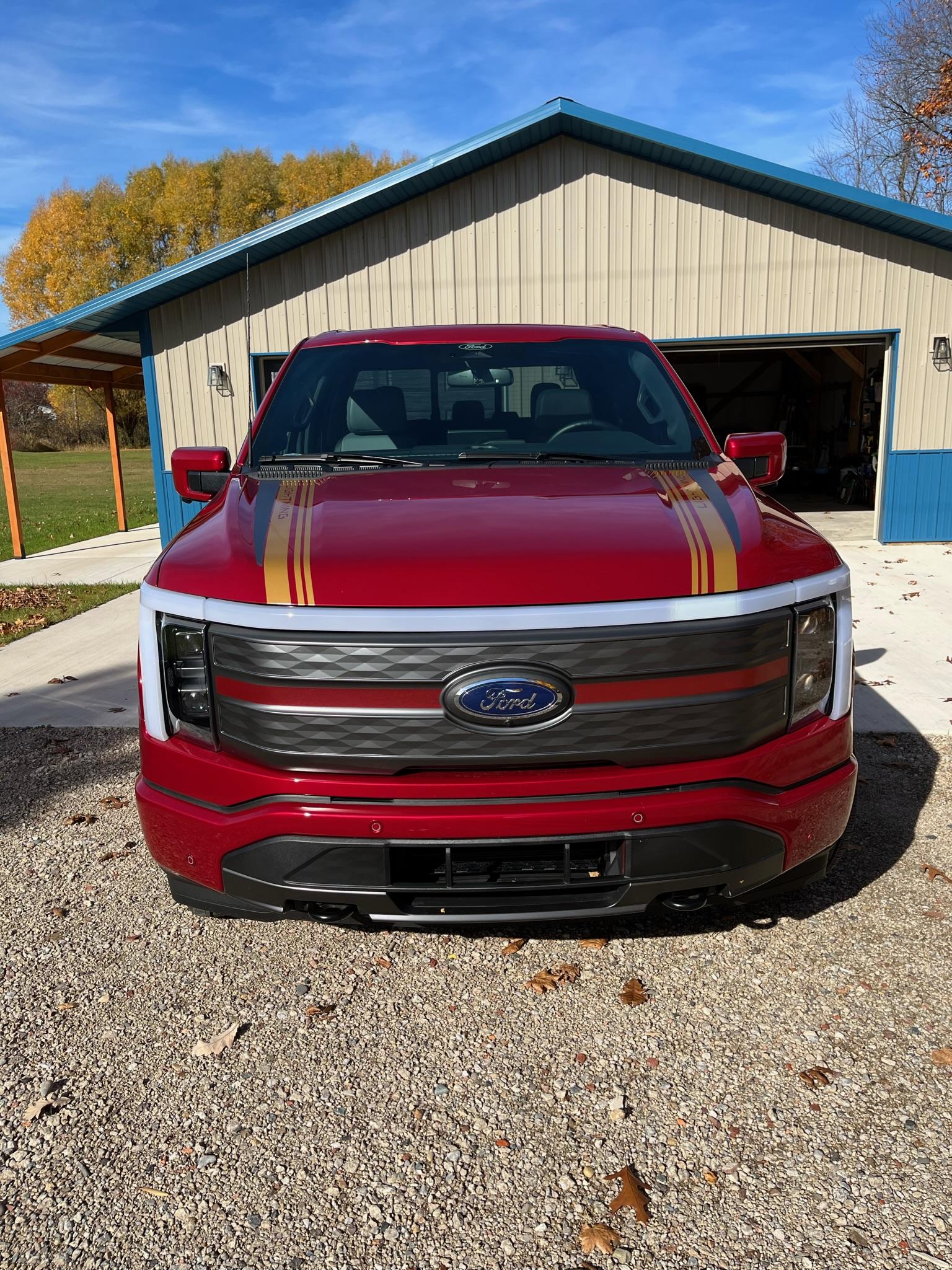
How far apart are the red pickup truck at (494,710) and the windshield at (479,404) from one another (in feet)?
2.74

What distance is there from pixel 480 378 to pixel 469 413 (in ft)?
0.73

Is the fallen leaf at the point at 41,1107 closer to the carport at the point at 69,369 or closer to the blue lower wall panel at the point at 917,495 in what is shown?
the carport at the point at 69,369

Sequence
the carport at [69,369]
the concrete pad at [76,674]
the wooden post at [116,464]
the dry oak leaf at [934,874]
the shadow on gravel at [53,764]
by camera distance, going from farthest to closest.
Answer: the wooden post at [116,464], the carport at [69,369], the concrete pad at [76,674], the shadow on gravel at [53,764], the dry oak leaf at [934,874]

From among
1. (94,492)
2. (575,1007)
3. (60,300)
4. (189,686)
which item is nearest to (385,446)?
(189,686)

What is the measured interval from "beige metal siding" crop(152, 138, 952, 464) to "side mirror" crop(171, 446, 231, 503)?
27.8 feet

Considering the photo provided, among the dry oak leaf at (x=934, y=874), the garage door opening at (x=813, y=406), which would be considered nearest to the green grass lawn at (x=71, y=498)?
the garage door opening at (x=813, y=406)

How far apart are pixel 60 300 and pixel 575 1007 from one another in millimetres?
50194

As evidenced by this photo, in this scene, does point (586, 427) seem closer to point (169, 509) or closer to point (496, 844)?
point (496, 844)

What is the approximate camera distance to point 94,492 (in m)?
25.0

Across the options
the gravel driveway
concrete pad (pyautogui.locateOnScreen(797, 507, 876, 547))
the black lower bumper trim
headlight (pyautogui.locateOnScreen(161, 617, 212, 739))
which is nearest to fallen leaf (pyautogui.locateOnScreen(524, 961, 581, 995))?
the gravel driveway

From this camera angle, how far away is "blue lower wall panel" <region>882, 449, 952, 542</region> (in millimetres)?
11883

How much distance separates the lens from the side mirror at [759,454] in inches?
140

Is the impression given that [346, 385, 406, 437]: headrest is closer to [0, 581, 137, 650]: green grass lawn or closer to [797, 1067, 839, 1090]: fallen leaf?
[797, 1067, 839, 1090]: fallen leaf

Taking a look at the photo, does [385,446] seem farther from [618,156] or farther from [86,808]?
[618,156]
